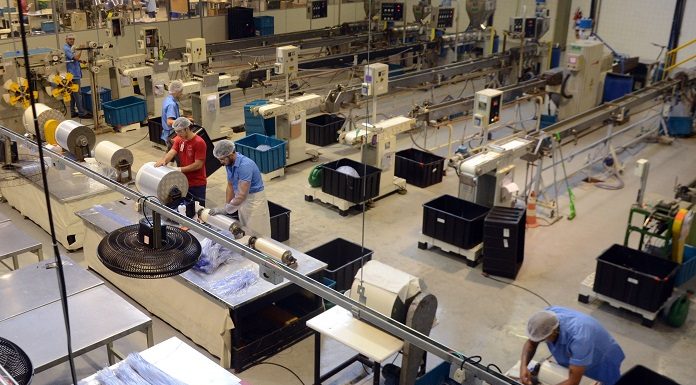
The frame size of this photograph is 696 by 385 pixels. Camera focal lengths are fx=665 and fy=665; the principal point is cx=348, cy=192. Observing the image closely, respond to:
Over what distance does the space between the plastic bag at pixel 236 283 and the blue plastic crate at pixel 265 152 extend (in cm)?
373

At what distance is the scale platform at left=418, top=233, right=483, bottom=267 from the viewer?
7.16m

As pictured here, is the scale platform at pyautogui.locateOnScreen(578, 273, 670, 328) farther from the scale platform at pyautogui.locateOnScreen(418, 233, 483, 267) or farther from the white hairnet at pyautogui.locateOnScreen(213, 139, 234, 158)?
the white hairnet at pyautogui.locateOnScreen(213, 139, 234, 158)

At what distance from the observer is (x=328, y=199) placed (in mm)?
8438

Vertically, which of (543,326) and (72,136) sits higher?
(72,136)

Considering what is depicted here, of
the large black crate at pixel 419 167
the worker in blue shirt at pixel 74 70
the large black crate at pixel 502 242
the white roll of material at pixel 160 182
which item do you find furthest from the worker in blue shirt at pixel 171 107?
the large black crate at pixel 502 242

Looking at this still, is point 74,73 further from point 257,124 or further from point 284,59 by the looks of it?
point 284,59

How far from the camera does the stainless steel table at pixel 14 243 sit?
547 cm

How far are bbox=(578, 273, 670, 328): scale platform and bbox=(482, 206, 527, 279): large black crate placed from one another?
2.31 ft

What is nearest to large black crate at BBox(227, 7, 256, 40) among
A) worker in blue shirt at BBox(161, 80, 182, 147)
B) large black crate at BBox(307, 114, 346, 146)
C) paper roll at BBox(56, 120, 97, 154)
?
large black crate at BBox(307, 114, 346, 146)

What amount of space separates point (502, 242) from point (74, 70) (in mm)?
8257

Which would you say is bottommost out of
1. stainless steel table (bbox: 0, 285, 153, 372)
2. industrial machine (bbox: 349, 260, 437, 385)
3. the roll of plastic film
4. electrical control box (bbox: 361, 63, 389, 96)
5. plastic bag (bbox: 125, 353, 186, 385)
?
stainless steel table (bbox: 0, 285, 153, 372)

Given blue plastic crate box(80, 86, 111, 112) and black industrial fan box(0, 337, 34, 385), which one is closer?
black industrial fan box(0, 337, 34, 385)

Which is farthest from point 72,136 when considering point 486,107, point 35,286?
point 486,107

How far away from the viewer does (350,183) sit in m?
8.10
